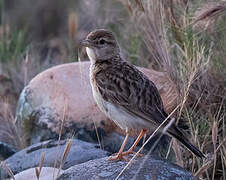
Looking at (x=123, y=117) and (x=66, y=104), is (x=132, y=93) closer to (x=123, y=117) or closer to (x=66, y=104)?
(x=123, y=117)

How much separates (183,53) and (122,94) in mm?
1531

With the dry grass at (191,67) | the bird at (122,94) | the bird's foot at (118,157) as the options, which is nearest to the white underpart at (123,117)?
the bird at (122,94)

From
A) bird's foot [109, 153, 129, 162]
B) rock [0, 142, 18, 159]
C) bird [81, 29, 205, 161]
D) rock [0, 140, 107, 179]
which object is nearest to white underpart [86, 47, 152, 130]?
bird [81, 29, 205, 161]

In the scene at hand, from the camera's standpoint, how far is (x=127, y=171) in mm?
4711

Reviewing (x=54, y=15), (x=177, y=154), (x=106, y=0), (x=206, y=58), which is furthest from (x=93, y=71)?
(x=54, y=15)

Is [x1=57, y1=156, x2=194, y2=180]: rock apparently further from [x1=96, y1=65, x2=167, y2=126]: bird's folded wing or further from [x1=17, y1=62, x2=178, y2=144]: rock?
[x1=17, y1=62, x2=178, y2=144]: rock

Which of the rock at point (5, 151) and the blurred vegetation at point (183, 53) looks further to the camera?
the rock at point (5, 151)

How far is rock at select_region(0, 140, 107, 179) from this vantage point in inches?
225

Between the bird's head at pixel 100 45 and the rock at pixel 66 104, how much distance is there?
1.00m

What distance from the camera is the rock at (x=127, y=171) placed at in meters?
4.66

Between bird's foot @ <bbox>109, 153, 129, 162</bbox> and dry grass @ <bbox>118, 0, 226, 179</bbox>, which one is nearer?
bird's foot @ <bbox>109, 153, 129, 162</bbox>

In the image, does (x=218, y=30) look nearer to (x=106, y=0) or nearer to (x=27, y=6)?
(x=106, y=0)

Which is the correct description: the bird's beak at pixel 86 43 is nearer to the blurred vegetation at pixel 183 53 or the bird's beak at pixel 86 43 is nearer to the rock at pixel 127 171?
the blurred vegetation at pixel 183 53

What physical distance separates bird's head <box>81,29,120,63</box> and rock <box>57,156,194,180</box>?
3.71ft
